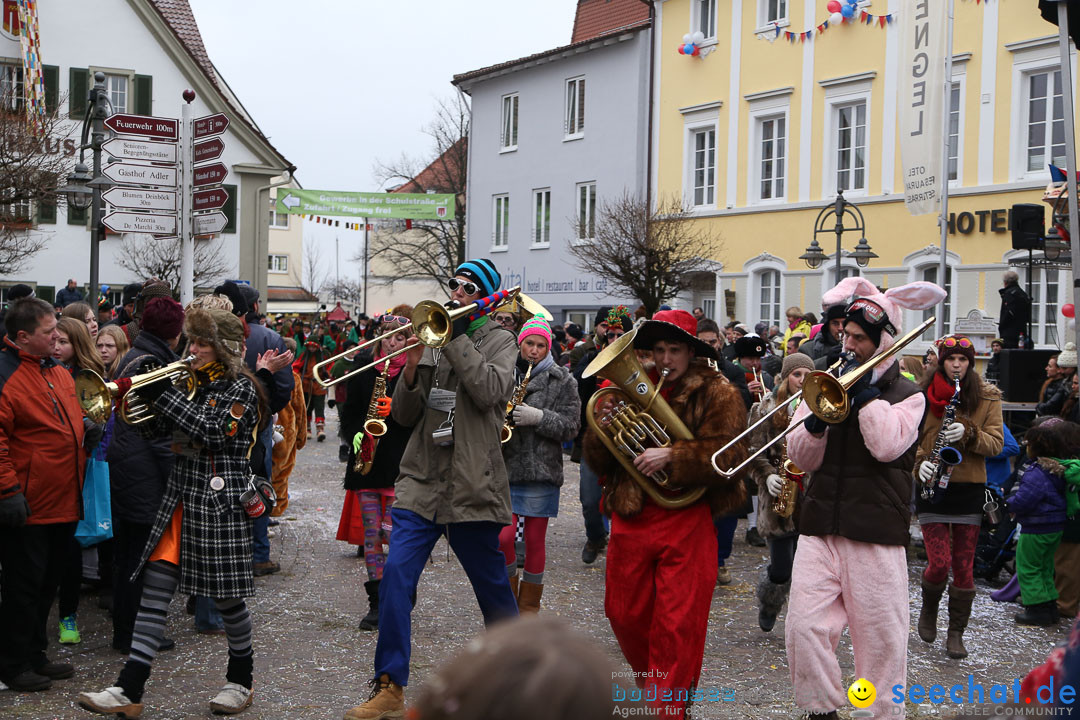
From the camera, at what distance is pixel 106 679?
554 centimetres

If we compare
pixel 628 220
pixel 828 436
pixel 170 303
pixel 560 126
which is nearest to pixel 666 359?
pixel 828 436

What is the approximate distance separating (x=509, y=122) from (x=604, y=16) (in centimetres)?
442

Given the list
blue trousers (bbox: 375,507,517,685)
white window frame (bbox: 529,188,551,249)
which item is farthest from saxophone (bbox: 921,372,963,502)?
white window frame (bbox: 529,188,551,249)

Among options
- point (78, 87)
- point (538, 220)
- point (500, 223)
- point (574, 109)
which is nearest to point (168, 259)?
point (78, 87)

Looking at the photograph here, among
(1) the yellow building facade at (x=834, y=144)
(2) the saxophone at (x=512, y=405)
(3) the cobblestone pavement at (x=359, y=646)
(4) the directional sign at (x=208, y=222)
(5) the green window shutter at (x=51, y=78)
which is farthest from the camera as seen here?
(5) the green window shutter at (x=51, y=78)

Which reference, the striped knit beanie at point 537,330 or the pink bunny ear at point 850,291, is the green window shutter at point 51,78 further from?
the pink bunny ear at point 850,291

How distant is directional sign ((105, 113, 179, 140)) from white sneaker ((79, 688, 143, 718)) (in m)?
6.27

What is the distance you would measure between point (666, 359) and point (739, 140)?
21.6m

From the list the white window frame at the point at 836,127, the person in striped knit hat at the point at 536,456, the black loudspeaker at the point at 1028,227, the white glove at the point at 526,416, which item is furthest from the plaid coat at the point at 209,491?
the white window frame at the point at 836,127

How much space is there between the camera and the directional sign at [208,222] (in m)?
9.70

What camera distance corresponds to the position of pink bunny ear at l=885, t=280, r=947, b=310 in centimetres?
469

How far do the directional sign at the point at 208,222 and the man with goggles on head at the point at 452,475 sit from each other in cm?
509

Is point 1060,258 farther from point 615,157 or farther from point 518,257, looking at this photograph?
point 518,257

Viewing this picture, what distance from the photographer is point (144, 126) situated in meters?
9.67
